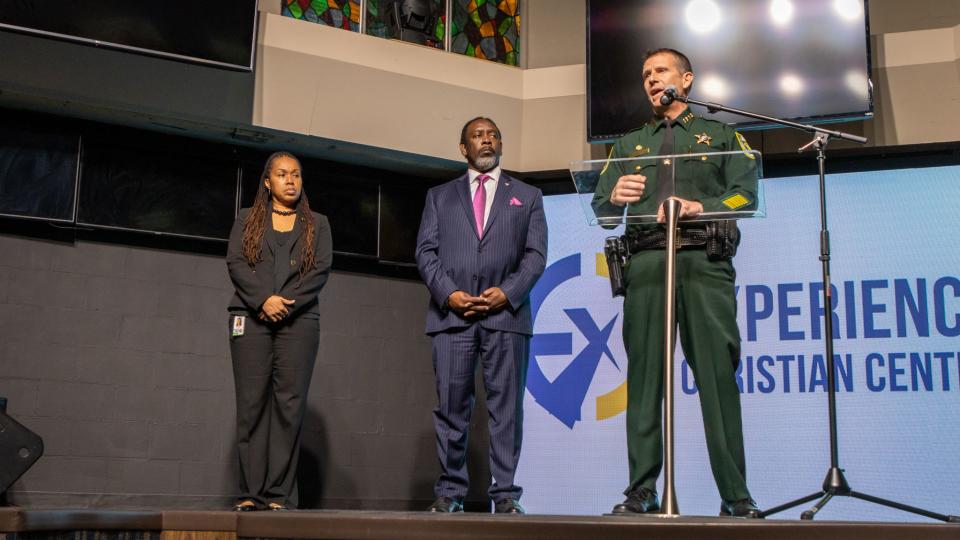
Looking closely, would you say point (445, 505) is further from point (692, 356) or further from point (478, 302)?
point (692, 356)

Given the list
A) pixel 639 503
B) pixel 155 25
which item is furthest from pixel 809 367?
pixel 155 25

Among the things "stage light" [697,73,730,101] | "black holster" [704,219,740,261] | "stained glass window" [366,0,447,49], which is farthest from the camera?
"stained glass window" [366,0,447,49]

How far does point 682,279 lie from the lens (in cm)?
336

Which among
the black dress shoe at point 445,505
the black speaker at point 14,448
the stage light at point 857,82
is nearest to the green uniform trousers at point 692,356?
the black dress shoe at point 445,505

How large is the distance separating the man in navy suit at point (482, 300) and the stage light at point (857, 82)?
2.03 meters

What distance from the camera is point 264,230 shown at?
14.0ft

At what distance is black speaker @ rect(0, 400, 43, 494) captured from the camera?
388cm

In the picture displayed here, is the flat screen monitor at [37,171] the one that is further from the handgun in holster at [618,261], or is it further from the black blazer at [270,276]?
the handgun in holster at [618,261]

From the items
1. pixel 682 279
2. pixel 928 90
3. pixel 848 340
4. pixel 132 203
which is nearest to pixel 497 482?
pixel 682 279

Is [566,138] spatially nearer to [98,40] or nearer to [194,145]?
[194,145]

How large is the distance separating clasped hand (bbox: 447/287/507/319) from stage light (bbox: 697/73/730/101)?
2.21 metres

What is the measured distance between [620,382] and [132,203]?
2.71 meters

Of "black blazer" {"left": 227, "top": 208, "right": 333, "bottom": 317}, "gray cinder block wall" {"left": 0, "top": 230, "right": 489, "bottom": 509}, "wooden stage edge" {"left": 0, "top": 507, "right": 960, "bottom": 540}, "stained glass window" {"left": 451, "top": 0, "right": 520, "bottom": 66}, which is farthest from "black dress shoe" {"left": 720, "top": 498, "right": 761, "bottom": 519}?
"stained glass window" {"left": 451, "top": 0, "right": 520, "bottom": 66}

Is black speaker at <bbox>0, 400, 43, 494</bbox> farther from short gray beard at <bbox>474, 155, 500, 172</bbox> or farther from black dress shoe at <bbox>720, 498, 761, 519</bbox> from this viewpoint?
black dress shoe at <bbox>720, 498, 761, 519</bbox>
